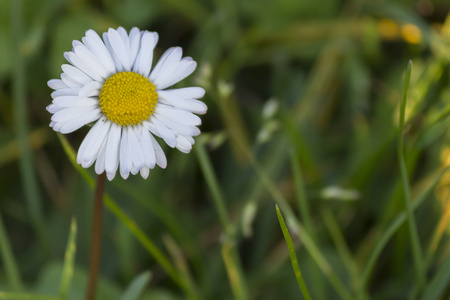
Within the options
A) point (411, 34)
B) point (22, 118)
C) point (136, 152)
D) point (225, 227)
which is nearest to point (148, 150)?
point (136, 152)

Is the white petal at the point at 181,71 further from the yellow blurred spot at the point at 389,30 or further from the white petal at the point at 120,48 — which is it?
the yellow blurred spot at the point at 389,30

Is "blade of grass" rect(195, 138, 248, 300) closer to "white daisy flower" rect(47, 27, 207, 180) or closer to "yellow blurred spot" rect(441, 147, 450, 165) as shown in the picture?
"white daisy flower" rect(47, 27, 207, 180)

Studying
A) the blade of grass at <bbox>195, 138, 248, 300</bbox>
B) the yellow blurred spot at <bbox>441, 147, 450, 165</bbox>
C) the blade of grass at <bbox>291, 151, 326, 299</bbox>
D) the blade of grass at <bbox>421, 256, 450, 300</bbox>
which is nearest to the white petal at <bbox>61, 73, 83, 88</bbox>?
the blade of grass at <bbox>195, 138, 248, 300</bbox>

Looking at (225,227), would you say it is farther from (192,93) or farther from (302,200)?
(192,93)

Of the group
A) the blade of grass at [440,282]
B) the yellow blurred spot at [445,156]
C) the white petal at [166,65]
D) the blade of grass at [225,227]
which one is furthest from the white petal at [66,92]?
the yellow blurred spot at [445,156]

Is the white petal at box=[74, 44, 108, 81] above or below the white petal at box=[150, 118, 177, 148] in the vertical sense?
above

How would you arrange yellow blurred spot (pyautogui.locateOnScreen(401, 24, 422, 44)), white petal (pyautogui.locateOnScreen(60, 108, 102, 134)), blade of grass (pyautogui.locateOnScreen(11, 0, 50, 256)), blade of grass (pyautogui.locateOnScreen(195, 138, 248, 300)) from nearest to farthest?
white petal (pyautogui.locateOnScreen(60, 108, 102, 134))
blade of grass (pyautogui.locateOnScreen(195, 138, 248, 300))
blade of grass (pyautogui.locateOnScreen(11, 0, 50, 256))
yellow blurred spot (pyautogui.locateOnScreen(401, 24, 422, 44))

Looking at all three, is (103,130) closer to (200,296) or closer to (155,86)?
(155,86)

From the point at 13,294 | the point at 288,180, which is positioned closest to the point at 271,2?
the point at 288,180

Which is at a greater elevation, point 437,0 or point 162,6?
point 162,6
